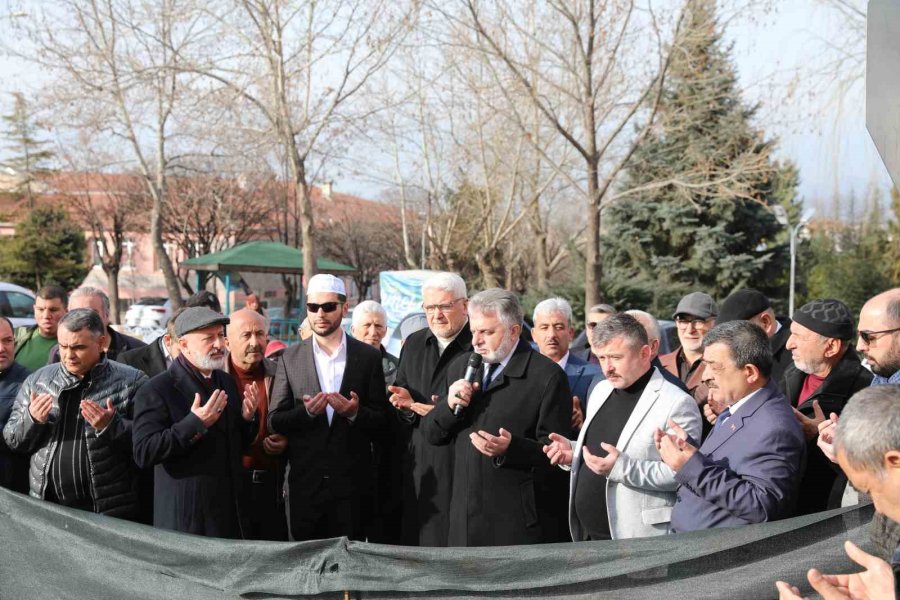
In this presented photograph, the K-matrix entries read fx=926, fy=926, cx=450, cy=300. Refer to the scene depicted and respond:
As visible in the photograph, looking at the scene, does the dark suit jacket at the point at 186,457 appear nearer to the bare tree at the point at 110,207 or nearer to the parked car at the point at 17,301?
the parked car at the point at 17,301

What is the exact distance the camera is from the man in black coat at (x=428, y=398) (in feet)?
16.5

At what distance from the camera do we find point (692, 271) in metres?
25.8

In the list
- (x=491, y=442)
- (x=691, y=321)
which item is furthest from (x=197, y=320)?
(x=691, y=321)

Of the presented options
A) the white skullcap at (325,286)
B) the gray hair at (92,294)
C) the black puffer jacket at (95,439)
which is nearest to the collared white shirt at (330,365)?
the white skullcap at (325,286)

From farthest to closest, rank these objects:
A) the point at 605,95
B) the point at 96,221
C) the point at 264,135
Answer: the point at 96,221 < the point at 264,135 < the point at 605,95

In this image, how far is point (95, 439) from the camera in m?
4.75

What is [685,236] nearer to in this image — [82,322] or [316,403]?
[316,403]

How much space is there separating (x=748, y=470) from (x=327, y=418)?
2502 mm

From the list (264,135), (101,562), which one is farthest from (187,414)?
(264,135)

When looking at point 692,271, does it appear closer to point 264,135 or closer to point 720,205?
point 720,205

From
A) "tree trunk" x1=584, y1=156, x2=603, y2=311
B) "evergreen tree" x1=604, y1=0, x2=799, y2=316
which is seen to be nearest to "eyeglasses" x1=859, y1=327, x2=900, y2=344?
"tree trunk" x1=584, y1=156, x2=603, y2=311

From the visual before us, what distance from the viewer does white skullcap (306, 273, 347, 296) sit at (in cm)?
550

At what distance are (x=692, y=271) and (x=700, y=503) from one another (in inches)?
901

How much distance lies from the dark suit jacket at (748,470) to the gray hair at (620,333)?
0.64 metres
